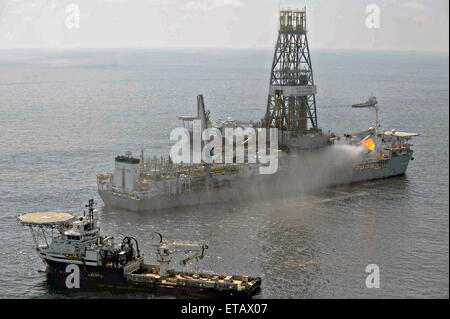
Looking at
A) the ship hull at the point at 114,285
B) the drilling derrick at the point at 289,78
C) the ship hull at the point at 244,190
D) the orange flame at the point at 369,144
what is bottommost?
the ship hull at the point at 114,285

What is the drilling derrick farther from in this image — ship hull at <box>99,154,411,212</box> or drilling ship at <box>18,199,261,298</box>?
drilling ship at <box>18,199,261,298</box>

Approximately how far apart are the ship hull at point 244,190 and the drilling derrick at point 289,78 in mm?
10744

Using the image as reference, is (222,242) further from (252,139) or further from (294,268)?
(252,139)

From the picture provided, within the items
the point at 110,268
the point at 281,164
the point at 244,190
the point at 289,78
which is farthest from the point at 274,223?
the point at 289,78

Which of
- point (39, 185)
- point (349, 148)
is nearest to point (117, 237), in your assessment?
point (39, 185)

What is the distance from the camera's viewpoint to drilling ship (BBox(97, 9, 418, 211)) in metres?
96.4

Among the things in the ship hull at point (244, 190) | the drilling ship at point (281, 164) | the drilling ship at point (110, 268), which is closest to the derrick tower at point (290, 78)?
the drilling ship at point (281, 164)

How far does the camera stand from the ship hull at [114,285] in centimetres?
6394

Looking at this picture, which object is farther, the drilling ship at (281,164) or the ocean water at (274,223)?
the drilling ship at (281,164)

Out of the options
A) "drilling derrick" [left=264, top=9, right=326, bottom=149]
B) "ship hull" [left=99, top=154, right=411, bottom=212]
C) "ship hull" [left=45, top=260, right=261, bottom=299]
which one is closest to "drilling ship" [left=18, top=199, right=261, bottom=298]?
"ship hull" [left=45, top=260, right=261, bottom=299]

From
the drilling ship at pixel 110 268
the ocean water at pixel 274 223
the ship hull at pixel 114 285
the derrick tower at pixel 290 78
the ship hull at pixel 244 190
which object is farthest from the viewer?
the derrick tower at pixel 290 78

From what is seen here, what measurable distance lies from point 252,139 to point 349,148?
17201 mm

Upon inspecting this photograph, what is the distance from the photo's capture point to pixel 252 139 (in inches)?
4564

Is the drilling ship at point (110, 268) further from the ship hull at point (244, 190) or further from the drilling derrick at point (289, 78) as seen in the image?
the drilling derrick at point (289, 78)
